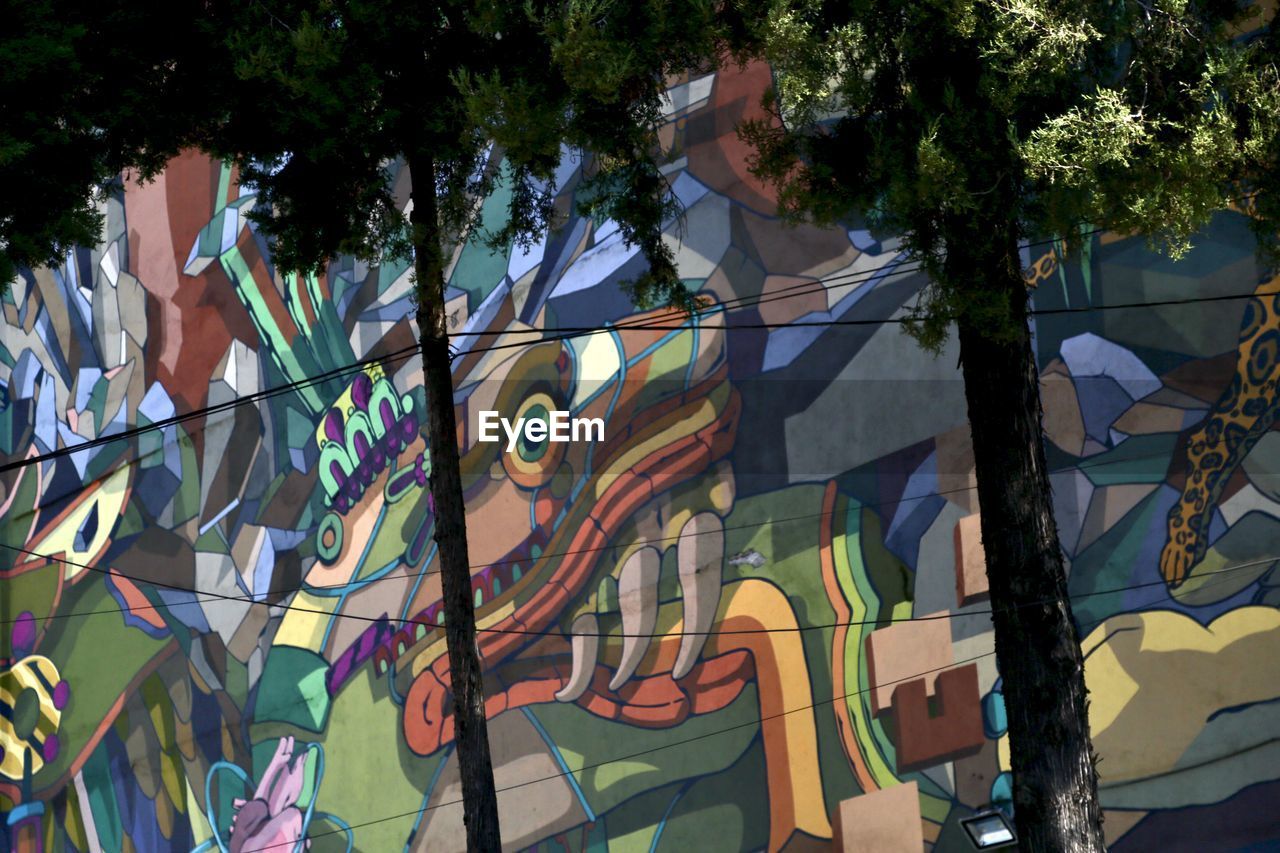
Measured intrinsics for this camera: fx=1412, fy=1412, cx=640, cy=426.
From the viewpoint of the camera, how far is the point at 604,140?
7.36 meters

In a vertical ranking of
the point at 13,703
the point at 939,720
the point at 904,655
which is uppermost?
the point at 904,655

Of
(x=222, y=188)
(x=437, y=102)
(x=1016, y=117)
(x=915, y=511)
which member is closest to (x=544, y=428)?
(x=915, y=511)

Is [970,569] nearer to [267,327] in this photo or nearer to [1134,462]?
[1134,462]

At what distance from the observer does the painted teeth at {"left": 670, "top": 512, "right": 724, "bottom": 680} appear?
11.3m

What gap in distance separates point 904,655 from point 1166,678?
1.84 m

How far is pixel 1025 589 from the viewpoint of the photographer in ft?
21.9

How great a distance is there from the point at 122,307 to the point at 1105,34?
1302cm

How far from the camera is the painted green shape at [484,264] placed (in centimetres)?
1260

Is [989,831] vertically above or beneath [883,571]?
beneath

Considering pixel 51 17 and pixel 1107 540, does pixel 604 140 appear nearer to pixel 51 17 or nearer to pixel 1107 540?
pixel 51 17

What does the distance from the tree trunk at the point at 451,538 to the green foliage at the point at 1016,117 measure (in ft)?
6.69

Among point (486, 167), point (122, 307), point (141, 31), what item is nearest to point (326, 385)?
point (122, 307)

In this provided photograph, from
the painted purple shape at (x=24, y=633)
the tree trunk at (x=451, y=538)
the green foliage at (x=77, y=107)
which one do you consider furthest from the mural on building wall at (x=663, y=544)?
the green foliage at (x=77, y=107)

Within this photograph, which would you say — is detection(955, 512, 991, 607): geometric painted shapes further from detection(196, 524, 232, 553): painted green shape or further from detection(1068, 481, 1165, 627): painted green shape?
detection(196, 524, 232, 553): painted green shape
